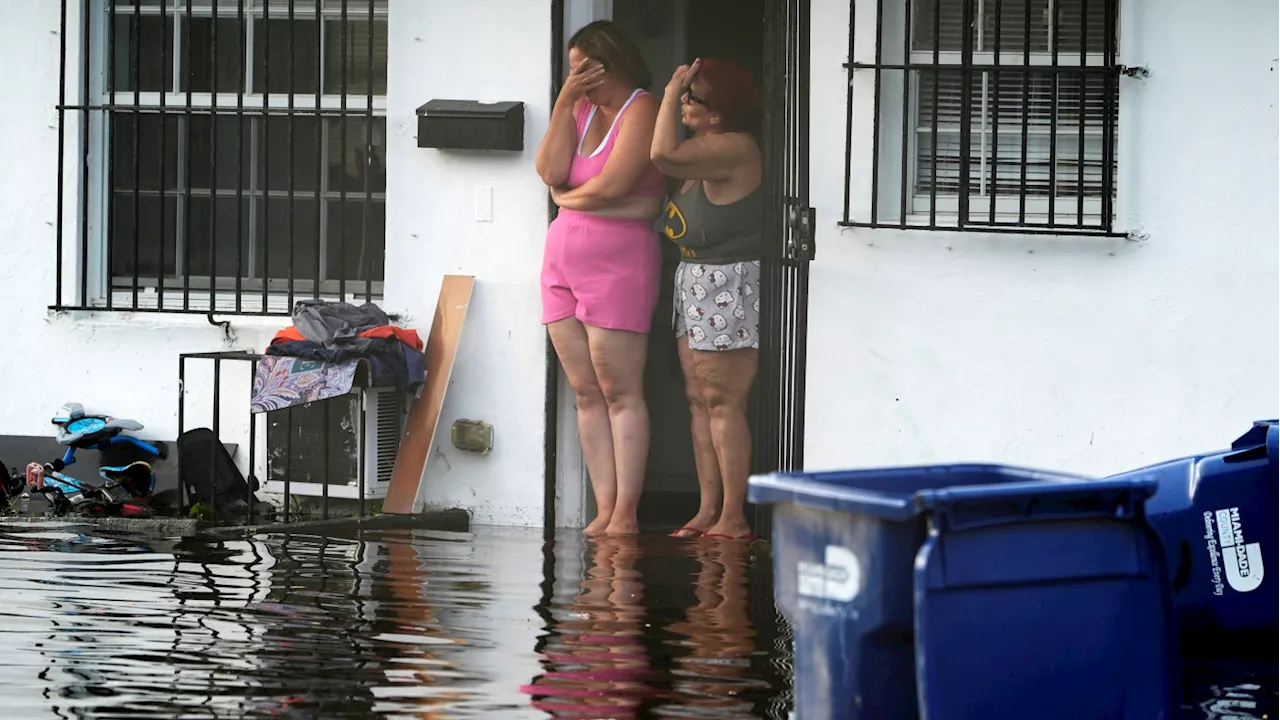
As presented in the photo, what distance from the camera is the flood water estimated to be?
20.0ft

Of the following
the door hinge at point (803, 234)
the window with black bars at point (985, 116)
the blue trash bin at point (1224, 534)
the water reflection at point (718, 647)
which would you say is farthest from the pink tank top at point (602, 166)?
the blue trash bin at point (1224, 534)

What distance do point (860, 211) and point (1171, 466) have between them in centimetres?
310

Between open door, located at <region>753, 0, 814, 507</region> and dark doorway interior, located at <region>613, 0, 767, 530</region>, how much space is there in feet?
4.94

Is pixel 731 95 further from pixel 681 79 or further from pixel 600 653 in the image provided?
pixel 600 653

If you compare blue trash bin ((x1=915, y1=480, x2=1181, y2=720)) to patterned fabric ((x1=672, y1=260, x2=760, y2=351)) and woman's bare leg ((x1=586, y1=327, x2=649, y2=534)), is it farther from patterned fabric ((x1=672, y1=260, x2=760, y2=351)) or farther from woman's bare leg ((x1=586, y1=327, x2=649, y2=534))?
woman's bare leg ((x1=586, y1=327, x2=649, y2=534))

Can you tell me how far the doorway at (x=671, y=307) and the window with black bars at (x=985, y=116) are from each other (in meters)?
0.33

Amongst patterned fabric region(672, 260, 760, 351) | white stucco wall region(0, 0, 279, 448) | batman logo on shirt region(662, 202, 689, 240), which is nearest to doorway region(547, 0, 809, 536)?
patterned fabric region(672, 260, 760, 351)

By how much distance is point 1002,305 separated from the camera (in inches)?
377

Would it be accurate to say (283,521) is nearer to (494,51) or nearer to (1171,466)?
(494,51)

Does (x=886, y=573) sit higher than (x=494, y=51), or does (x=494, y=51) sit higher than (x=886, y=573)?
(x=494, y=51)

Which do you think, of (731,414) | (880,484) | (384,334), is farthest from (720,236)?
(880,484)

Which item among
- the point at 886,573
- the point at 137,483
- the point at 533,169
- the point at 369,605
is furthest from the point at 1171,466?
the point at 137,483

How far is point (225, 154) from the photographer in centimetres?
1113

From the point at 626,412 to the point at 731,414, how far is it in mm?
554
